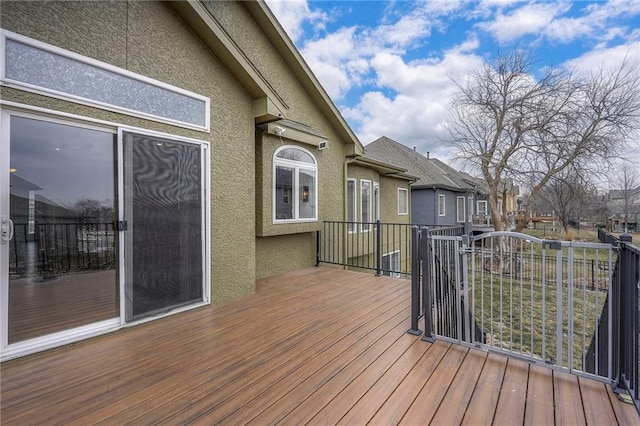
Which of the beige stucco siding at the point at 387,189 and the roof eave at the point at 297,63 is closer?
the roof eave at the point at 297,63

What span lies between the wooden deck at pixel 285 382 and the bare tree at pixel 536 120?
13.7m

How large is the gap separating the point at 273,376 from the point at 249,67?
3.71m

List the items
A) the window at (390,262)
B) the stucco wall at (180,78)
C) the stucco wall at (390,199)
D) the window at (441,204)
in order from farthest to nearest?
the window at (441,204)
the stucco wall at (390,199)
the window at (390,262)
the stucco wall at (180,78)

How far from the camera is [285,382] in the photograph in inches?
87.4

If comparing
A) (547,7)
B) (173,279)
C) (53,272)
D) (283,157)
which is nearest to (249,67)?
(283,157)

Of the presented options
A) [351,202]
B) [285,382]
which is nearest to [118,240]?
[285,382]

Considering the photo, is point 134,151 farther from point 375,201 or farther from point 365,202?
point 375,201

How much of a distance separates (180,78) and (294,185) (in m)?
2.69

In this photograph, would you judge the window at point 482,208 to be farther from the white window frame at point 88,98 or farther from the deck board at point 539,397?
the white window frame at point 88,98

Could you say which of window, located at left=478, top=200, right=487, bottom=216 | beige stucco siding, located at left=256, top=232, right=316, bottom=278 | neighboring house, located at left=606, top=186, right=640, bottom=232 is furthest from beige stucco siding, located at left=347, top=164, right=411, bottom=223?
neighboring house, located at left=606, top=186, right=640, bottom=232

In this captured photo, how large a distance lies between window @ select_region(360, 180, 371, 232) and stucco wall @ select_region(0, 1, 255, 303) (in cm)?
477

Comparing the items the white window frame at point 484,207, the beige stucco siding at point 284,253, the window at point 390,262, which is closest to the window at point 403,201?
the window at point 390,262

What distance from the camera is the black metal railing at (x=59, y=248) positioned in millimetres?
2488

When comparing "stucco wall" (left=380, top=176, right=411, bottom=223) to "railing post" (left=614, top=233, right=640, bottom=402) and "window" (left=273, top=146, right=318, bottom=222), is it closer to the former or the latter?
"window" (left=273, top=146, right=318, bottom=222)
